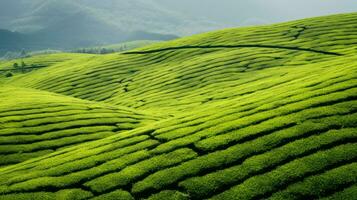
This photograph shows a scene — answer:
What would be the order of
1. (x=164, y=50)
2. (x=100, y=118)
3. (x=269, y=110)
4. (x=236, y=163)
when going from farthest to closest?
(x=164, y=50)
(x=100, y=118)
(x=269, y=110)
(x=236, y=163)

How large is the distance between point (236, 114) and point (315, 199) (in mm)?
10696

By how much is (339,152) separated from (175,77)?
44981mm

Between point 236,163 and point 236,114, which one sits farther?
point 236,114

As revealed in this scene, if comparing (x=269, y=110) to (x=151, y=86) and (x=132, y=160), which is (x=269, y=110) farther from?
(x=151, y=86)

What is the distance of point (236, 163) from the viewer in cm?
1941

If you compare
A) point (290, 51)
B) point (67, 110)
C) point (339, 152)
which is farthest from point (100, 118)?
point (290, 51)

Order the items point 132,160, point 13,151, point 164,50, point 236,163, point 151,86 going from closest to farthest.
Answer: point 236,163 → point 132,160 → point 13,151 → point 151,86 → point 164,50

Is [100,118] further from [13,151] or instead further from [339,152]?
[339,152]

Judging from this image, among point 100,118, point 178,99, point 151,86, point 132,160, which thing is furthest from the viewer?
point 151,86

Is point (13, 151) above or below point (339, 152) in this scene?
below

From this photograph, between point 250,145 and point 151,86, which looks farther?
point 151,86

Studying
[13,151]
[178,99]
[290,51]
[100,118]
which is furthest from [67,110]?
[290,51]

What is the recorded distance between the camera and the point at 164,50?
280ft

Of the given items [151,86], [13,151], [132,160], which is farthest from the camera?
[151,86]
